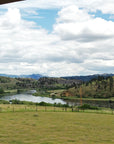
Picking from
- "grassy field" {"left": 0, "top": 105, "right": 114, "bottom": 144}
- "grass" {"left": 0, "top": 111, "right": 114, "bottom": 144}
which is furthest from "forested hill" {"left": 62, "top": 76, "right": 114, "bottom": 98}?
"grass" {"left": 0, "top": 111, "right": 114, "bottom": 144}

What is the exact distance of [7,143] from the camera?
448 inches

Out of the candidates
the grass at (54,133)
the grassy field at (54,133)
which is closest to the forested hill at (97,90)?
the grassy field at (54,133)

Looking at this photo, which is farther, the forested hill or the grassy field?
the forested hill

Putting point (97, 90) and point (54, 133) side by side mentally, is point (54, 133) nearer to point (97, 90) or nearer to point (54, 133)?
point (54, 133)

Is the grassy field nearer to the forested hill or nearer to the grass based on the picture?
the grass

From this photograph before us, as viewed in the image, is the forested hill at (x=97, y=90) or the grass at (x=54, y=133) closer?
the grass at (x=54, y=133)

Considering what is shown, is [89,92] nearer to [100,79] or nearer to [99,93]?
[99,93]

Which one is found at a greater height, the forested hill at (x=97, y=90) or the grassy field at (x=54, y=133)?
the forested hill at (x=97, y=90)

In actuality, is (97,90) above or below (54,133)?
above

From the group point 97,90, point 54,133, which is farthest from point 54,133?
point 97,90

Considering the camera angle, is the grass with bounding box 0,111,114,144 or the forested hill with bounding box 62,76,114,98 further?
the forested hill with bounding box 62,76,114,98

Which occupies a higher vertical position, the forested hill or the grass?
the forested hill

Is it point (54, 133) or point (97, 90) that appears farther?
point (97, 90)

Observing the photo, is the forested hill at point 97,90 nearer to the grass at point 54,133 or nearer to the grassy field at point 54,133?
the grassy field at point 54,133
